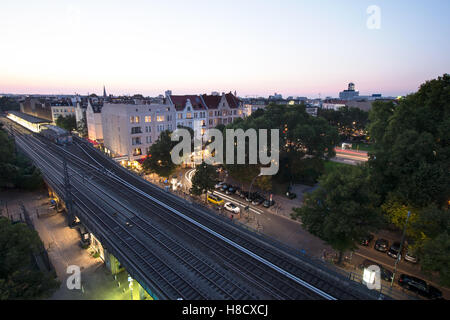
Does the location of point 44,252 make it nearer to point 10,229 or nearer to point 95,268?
point 95,268

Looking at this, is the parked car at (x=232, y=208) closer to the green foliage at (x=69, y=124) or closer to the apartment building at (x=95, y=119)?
the apartment building at (x=95, y=119)

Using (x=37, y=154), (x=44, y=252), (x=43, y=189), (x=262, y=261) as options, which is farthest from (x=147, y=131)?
(x=262, y=261)

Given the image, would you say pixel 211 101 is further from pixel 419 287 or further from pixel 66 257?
pixel 419 287

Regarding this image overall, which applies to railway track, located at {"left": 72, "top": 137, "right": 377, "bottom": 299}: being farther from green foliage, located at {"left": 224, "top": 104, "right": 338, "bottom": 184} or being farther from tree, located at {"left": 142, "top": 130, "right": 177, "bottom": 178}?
green foliage, located at {"left": 224, "top": 104, "right": 338, "bottom": 184}

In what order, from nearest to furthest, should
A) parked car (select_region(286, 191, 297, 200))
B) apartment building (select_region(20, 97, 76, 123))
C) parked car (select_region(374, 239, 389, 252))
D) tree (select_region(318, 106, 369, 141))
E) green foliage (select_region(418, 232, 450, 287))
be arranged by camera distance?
green foliage (select_region(418, 232, 450, 287)) → parked car (select_region(374, 239, 389, 252)) → parked car (select_region(286, 191, 297, 200)) → tree (select_region(318, 106, 369, 141)) → apartment building (select_region(20, 97, 76, 123))

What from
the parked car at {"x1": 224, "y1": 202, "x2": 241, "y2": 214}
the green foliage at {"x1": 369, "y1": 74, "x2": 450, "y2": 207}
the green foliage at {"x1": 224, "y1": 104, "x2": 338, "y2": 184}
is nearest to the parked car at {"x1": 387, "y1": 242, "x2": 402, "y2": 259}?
the green foliage at {"x1": 369, "y1": 74, "x2": 450, "y2": 207}

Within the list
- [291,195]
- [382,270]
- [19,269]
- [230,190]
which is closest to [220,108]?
[230,190]
